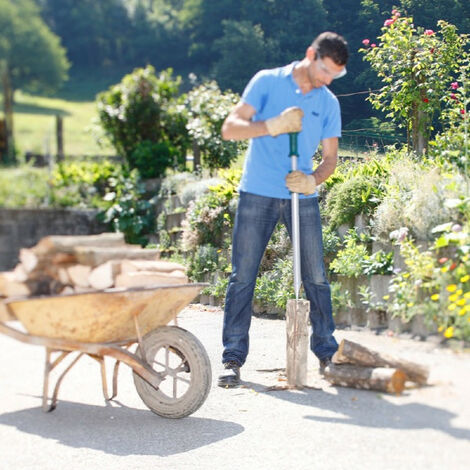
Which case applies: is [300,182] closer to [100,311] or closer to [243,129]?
[243,129]

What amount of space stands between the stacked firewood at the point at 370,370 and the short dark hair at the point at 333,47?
33.6 inches

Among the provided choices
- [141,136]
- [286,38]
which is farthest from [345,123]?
[141,136]

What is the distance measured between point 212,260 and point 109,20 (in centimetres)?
162

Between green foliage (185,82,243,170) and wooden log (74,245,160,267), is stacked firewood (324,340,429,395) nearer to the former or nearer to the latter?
wooden log (74,245,160,267)

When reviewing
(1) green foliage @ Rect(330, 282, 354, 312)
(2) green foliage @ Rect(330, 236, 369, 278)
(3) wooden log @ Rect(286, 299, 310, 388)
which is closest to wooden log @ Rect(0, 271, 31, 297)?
(3) wooden log @ Rect(286, 299, 310, 388)

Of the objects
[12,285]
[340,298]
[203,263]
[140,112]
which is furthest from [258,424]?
[140,112]

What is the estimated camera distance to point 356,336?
2764mm

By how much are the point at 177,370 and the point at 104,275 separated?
2.38 ft

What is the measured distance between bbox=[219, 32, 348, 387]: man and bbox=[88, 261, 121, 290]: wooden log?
0.57 metres

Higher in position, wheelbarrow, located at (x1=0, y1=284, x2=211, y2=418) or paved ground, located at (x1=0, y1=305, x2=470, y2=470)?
wheelbarrow, located at (x1=0, y1=284, x2=211, y2=418)

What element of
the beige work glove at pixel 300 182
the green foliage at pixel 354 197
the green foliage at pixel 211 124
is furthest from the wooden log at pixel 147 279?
the green foliage at pixel 211 124

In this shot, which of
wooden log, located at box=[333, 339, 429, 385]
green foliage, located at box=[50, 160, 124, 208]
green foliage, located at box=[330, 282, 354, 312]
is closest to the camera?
wooden log, located at box=[333, 339, 429, 385]

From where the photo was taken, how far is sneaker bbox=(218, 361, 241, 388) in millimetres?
3135

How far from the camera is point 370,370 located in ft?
7.54
